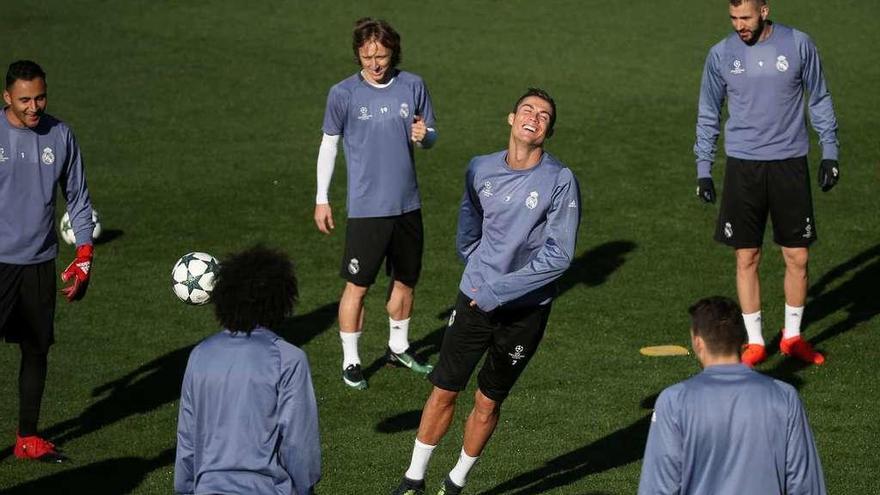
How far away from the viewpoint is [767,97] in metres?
10.2

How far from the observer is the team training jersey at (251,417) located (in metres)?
5.59

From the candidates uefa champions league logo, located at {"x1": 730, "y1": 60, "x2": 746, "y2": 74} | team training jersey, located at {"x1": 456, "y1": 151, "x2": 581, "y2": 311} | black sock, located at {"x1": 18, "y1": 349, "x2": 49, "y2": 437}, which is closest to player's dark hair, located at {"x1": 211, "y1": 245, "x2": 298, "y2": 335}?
team training jersey, located at {"x1": 456, "y1": 151, "x2": 581, "y2": 311}

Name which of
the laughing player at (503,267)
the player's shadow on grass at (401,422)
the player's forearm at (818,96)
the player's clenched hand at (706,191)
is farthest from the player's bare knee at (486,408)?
the player's forearm at (818,96)

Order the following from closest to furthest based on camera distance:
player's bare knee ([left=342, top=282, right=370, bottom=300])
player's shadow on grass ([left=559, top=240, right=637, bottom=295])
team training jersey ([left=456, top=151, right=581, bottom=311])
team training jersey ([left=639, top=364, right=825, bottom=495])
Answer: team training jersey ([left=639, top=364, right=825, bottom=495]), team training jersey ([left=456, top=151, right=581, bottom=311]), player's bare knee ([left=342, top=282, right=370, bottom=300]), player's shadow on grass ([left=559, top=240, right=637, bottom=295])

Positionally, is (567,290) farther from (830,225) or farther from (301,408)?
(301,408)

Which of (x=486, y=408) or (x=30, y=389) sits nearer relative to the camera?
(x=486, y=408)

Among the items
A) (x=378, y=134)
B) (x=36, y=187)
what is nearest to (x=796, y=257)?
(x=378, y=134)

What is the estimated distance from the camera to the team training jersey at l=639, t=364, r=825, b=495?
17.5ft

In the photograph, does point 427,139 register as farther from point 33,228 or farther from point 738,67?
point 33,228

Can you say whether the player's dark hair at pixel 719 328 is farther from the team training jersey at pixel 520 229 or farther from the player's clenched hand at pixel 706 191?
the player's clenched hand at pixel 706 191

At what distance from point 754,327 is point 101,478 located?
16.4 ft

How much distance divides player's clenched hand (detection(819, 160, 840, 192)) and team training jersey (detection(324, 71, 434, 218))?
9.53 feet

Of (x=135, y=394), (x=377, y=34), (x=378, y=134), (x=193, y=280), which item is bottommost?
(x=135, y=394)

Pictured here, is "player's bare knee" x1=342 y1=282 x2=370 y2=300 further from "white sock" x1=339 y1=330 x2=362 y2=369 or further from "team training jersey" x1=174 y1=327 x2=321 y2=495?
"team training jersey" x1=174 y1=327 x2=321 y2=495
